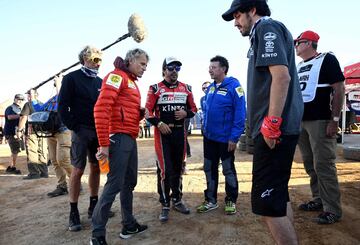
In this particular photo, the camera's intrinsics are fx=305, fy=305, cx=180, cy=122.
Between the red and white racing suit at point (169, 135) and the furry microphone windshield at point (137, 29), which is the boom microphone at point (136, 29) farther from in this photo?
the red and white racing suit at point (169, 135)

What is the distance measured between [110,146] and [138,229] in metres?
1.12

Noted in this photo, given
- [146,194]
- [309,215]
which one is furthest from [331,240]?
[146,194]

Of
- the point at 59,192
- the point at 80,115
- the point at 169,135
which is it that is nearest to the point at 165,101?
the point at 169,135

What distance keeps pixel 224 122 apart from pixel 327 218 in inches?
Answer: 69.0

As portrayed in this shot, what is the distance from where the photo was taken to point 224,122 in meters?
4.34

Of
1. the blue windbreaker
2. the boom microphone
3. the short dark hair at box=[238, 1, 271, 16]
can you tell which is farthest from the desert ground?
the boom microphone

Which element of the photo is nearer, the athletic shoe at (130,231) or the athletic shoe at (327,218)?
the athletic shoe at (130,231)

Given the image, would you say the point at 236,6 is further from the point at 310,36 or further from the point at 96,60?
the point at 96,60

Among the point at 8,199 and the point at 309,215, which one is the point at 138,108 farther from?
the point at 8,199

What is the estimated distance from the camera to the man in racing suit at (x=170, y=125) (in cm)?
427

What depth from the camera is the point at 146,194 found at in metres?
5.46

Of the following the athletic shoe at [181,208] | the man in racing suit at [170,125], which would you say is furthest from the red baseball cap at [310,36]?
the athletic shoe at [181,208]

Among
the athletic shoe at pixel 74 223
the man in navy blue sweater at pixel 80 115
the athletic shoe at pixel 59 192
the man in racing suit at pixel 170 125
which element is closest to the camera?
the athletic shoe at pixel 74 223

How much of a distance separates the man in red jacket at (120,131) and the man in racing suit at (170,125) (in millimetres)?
737
